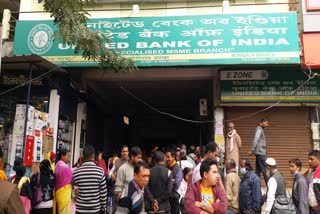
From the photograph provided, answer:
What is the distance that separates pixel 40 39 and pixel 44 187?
4905mm

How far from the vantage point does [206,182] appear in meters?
4.02

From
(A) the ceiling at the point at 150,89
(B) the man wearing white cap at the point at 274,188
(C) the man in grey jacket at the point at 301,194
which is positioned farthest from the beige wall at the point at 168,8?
(C) the man in grey jacket at the point at 301,194

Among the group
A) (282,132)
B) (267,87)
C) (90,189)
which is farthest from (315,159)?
(282,132)

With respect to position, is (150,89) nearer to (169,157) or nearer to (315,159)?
(169,157)

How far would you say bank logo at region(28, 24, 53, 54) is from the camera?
9.35 m

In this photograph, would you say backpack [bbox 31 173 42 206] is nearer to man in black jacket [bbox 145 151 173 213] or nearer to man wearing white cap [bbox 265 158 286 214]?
man in black jacket [bbox 145 151 173 213]

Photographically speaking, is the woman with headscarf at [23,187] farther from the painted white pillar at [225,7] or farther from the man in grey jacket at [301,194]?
the painted white pillar at [225,7]

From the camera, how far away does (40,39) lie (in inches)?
371

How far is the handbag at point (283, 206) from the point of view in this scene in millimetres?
6023

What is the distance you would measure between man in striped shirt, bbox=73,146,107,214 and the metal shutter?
587 cm

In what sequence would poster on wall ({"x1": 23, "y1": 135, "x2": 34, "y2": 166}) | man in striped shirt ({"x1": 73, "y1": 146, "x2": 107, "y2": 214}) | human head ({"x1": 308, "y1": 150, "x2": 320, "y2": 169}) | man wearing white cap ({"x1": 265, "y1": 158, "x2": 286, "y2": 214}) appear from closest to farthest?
man in striped shirt ({"x1": 73, "y1": 146, "x2": 107, "y2": 214})
human head ({"x1": 308, "y1": 150, "x2": 320, "y2": 169})
man wearing white cap ({"x1": 265, "y1": 158, "x2": 286, "y2": 214})
poster on wall ({"x1": 23, "y1": 135, "x2": 34, "y2": 166})

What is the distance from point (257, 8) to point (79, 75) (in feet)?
20.4

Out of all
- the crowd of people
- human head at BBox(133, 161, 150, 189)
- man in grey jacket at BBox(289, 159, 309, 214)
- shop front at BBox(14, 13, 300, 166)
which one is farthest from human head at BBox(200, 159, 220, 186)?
shop front at BBox(14, 13, 300, 166)

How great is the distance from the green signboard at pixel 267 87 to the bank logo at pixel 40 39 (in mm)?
5093
